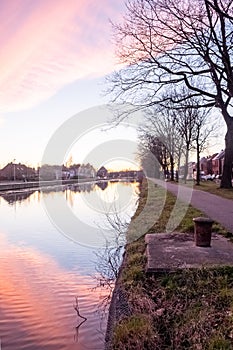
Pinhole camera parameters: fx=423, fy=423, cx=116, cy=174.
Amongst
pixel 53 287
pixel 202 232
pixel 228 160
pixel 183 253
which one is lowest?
pixel 53 287

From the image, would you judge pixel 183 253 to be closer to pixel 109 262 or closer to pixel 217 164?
pixel 109 262

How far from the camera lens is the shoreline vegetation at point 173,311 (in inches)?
220

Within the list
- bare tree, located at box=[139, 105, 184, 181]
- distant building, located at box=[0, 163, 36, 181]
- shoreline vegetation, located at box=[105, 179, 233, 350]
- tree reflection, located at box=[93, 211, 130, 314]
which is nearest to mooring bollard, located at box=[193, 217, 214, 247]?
shoreline vegetation, located at box=[105, 179, 233, 350]

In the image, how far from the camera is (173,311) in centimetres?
649

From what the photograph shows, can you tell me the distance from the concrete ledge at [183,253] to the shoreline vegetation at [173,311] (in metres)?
0.26

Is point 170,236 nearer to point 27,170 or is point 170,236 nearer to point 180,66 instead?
point 180,66

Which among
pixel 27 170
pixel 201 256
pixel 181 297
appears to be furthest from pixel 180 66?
pixel 27 170

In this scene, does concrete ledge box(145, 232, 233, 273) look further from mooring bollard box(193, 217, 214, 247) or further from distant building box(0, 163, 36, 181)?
distant building box(0, 163, 36, 181)

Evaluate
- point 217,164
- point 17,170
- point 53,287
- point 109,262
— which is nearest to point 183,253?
point 109,262

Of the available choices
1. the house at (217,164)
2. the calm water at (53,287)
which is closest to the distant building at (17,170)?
the house at (217,164)

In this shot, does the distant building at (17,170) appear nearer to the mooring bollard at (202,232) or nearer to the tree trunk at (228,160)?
the tree trunk at (228,160)

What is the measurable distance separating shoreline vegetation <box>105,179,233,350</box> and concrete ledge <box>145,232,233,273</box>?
26cm

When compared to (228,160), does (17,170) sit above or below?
above

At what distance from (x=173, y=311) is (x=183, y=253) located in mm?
2651
